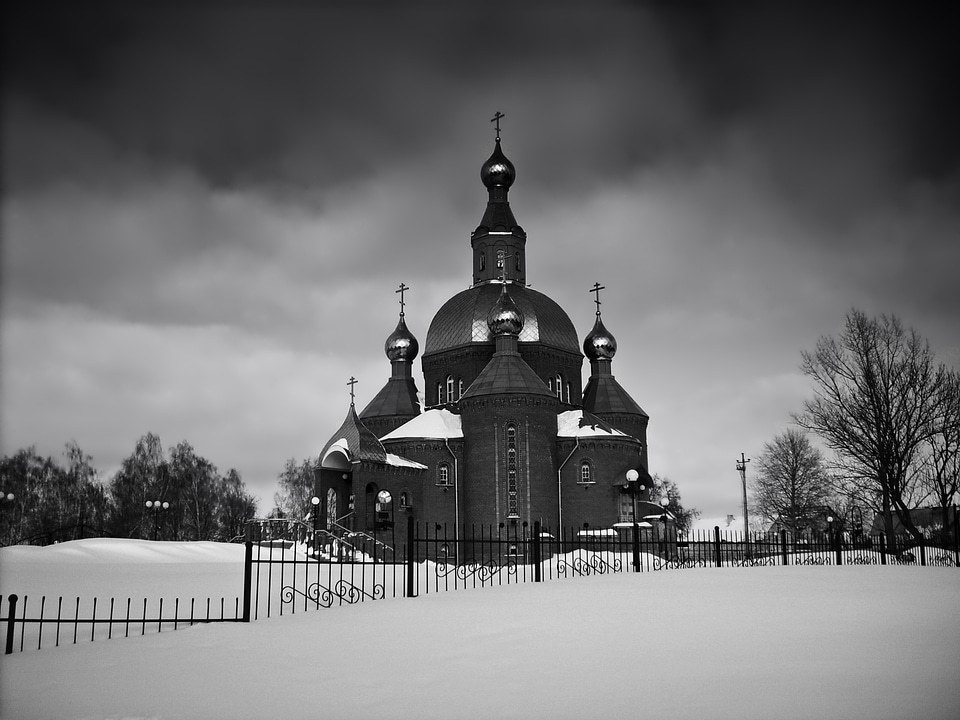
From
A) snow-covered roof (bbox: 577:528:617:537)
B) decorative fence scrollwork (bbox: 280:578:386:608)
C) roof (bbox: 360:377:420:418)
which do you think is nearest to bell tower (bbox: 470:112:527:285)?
roof (bbox: 360:377:420:418)

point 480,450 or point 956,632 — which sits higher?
point 480,450

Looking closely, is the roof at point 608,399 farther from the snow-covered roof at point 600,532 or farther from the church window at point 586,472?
the snow-covered roof at point 600,532

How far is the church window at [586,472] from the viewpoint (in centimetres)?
3700

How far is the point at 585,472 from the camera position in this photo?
37188 mm

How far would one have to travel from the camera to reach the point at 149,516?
45.7 m

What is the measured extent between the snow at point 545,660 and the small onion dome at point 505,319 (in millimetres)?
26158

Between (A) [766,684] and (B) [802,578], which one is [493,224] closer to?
(B) [802,578]

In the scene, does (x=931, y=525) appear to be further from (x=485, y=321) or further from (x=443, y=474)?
(x=485, y=321)

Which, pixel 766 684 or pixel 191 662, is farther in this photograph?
pixel 191 662

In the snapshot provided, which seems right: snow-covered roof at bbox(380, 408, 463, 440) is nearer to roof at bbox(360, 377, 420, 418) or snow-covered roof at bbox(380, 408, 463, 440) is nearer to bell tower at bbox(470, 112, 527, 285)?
roof at bbox(360, 377, 420, 418)

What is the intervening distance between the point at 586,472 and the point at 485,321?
8742 mm

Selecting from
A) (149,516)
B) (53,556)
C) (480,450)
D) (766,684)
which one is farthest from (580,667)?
(149,516)

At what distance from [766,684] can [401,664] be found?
10.4 ft

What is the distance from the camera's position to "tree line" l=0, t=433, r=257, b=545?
43.8 meters
